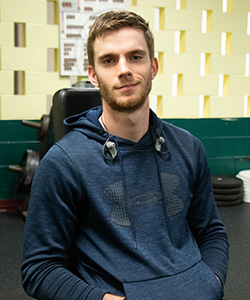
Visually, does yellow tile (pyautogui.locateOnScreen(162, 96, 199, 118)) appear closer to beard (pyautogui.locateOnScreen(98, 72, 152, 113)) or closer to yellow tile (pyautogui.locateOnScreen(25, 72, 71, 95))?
yellow tile (pyautogui.locateOnScreen(25, 72, 71, 95))

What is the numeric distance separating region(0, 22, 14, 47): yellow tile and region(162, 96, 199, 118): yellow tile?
1528mm

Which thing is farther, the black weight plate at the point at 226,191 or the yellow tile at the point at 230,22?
the yellow tile at the point at 230,22

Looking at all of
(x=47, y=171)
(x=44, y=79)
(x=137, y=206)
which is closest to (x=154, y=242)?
(x=137, y=206)

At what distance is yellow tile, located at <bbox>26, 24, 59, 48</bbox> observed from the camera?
3863mm

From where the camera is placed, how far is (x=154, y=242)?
121 cm

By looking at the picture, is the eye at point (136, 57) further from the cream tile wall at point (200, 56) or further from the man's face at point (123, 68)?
the cream tile wall at point (200, 56)

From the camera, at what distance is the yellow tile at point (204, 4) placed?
14.0 ft

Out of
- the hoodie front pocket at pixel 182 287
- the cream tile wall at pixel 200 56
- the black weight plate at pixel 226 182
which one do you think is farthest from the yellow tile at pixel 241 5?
the hoodie front pocket at pixel 182 287

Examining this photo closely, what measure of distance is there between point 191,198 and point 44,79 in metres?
2.87

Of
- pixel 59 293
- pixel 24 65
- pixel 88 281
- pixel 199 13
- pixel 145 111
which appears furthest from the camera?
pixel 199 13

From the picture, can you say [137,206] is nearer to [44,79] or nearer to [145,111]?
[145,111]

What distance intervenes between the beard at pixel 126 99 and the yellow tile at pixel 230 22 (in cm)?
339

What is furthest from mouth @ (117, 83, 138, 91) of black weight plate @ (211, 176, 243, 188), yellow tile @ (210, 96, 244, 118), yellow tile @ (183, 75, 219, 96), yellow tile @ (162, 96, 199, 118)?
yellow tile @ (210, 96, 244, 118)

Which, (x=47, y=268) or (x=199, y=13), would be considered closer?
(x=47, y=268)
